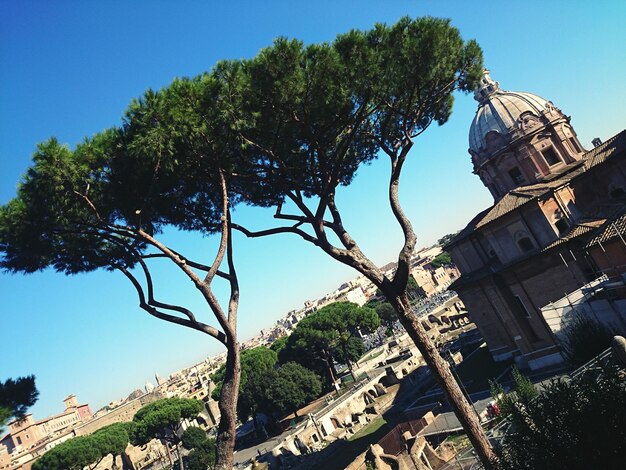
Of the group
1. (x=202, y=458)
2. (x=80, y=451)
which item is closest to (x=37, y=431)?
(x=80, y=451)

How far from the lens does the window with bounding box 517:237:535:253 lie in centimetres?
1925

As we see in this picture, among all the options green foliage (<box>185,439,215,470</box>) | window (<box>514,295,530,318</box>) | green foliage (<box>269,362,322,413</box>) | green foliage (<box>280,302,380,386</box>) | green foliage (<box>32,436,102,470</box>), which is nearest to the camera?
window (<box>514,295,530,318</box>)

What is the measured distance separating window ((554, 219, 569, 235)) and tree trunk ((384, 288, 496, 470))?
14293 millimetres

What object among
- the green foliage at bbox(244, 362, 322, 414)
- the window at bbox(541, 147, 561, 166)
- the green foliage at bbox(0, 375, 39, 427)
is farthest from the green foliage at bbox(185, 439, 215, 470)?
the window at bbox(541, 147, 561, 166)

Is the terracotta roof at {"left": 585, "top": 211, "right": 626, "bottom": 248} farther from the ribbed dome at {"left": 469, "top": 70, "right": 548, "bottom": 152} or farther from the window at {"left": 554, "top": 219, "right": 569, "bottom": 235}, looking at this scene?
the ribbed dome at {"left": 469, "top": 70, "right": 548, "bottom": 152}

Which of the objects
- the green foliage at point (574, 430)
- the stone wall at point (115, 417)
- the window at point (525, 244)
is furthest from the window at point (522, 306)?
the stone wall at point (115, 417)

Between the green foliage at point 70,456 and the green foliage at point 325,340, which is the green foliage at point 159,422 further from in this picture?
the green foliage at point 325,340

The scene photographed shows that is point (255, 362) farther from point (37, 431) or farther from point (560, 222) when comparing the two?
point (37, 431)

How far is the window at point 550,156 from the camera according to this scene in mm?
21906

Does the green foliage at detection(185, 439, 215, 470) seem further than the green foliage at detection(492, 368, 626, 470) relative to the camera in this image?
Yes

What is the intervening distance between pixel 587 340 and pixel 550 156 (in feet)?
45.4

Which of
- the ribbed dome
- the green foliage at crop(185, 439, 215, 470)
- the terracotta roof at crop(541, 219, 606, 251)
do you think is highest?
the ribbed dome

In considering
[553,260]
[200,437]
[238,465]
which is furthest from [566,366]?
[200,437]

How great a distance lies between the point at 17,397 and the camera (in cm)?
895
